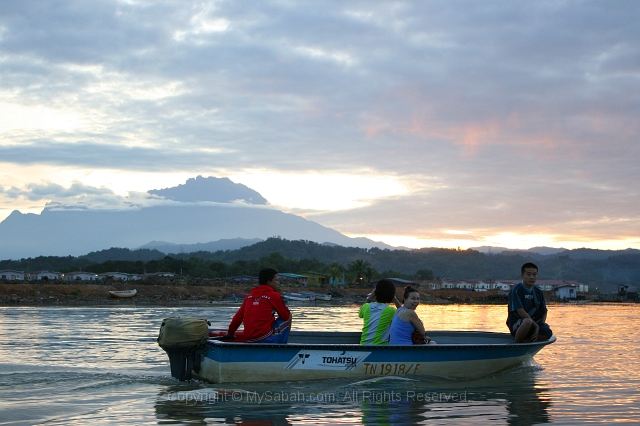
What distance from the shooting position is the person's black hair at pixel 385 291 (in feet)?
34.6

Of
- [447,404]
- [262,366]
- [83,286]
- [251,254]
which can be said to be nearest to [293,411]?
[262,366]

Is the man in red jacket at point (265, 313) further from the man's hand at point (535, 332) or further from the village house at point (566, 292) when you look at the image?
the village house at point (566, 292)

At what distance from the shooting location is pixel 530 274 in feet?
36.4

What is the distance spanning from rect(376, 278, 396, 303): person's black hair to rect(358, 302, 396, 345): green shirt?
24cm

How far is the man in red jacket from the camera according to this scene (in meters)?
10.3

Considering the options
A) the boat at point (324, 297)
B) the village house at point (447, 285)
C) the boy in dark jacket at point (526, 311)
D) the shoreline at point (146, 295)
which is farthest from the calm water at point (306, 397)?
the village house at point (447, 285)

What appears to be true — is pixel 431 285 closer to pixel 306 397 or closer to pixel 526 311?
pixel 526 311

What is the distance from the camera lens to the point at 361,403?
373 inches

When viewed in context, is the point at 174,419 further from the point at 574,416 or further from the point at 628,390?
the point at 628,390

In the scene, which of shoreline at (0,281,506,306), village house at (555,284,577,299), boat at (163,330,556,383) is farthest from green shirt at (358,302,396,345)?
village house at (555,284,577,299)

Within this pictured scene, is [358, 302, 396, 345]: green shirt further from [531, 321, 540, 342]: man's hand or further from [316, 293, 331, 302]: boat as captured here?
[316, 293, 331, 302]: boat

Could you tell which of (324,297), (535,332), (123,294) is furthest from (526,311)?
(324,297)

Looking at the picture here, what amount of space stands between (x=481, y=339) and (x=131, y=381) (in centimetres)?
771

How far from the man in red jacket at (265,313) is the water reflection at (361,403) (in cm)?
80
